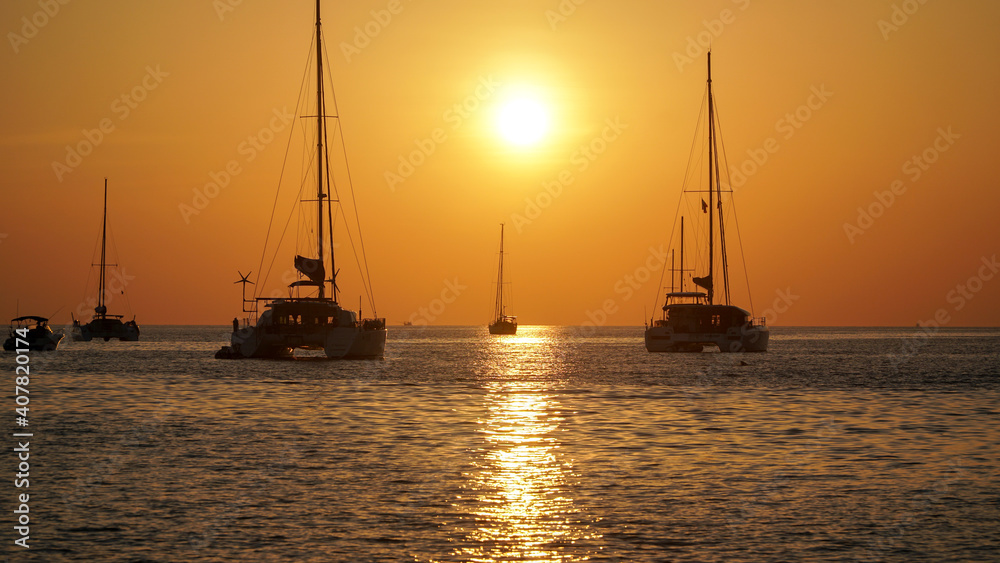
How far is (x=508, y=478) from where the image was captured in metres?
22.8

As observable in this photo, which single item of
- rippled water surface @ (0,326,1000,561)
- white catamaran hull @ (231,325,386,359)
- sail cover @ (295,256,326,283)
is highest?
sail cover @ (295,256,326,283)

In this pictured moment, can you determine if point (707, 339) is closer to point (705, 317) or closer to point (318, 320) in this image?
point (705, 317)

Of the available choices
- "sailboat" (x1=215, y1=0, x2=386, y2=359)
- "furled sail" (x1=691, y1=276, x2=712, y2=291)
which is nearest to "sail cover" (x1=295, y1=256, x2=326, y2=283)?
"sailboat" (x1=215, y1=0, x2=386, y2=359)

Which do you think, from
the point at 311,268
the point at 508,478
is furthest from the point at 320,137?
the point at 508,478

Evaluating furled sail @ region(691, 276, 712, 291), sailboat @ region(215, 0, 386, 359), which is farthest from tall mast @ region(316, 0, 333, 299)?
furled sail @ region(691, 276, 712, 291)

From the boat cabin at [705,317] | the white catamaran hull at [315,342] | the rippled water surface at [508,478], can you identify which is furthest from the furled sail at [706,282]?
the rippled water surface at [508,478]

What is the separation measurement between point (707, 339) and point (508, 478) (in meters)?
76.5

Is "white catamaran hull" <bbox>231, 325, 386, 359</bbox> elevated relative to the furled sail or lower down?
lower down

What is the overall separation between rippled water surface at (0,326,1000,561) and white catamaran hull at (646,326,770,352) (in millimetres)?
49976

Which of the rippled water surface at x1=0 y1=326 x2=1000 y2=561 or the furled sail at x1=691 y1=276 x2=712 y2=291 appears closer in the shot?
the rippled water surface at x1=0 y1=326 x2=1000 y2=561

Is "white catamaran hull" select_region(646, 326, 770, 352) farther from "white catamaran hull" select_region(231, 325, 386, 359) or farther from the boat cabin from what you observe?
"white catamaran hull" select_region(231, 325, 386, 359)

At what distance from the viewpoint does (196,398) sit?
45.7 m

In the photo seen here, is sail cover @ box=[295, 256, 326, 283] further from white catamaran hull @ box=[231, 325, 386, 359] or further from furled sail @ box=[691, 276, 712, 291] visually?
furled sail @ box=[691, 276, 712, 291]

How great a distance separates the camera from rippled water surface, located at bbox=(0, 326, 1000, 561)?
1644 cm
